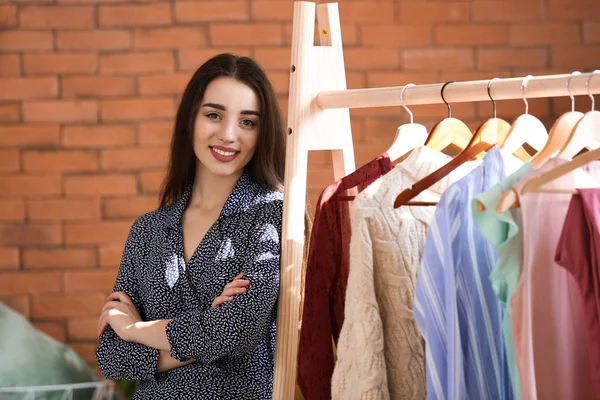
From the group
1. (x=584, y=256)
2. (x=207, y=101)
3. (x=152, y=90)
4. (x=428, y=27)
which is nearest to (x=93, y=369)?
(x=152, y=90)

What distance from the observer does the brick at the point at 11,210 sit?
117 inches

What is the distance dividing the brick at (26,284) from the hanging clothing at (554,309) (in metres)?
2.10

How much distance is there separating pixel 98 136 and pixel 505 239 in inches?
80.5

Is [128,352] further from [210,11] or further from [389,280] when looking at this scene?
[210,11]

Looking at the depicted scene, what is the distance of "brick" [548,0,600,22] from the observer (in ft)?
9.94

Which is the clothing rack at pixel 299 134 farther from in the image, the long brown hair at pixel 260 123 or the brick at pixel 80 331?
the brick at pixel 80 331

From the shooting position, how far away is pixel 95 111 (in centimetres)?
297

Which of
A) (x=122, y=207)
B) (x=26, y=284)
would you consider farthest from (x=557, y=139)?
(x=26, y=284)

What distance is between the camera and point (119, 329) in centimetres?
190

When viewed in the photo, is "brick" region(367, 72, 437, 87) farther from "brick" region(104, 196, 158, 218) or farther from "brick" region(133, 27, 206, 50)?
"brick" region(104, 196, 158, 218)

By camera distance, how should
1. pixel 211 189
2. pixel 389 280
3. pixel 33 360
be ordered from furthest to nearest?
pixel 33 360, pixel 211 189, pixel 389 280

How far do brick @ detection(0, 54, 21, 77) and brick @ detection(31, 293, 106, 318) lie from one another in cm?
79

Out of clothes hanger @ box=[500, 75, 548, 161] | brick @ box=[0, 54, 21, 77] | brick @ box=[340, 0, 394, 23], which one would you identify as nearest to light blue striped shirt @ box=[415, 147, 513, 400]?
clothes hanger @ box=[500, 75, 548, 161]

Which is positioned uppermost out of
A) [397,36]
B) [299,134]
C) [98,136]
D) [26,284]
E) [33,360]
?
[397,36]
